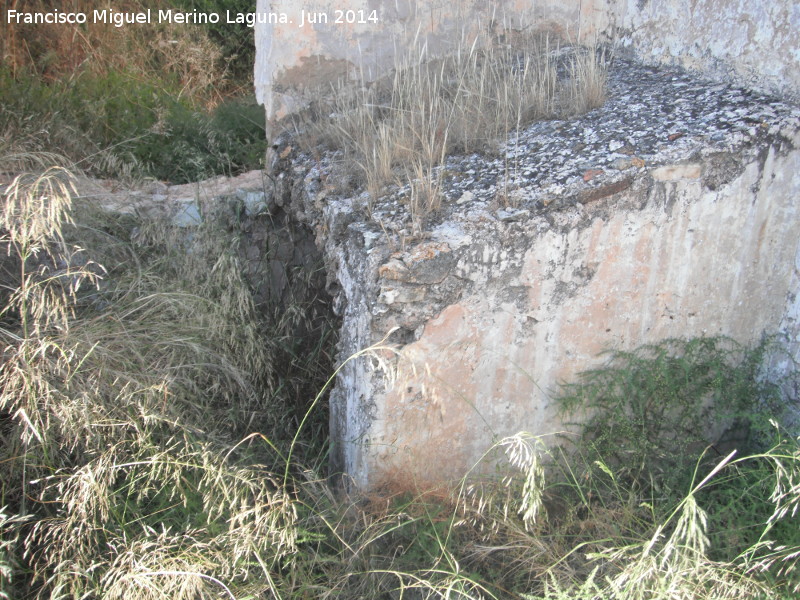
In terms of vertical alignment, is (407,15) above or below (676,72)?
above

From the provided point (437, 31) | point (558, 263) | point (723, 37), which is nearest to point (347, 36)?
point (437, 31)

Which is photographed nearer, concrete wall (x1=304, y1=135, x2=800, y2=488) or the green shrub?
concrete wall (x1=304, y1=135, x2=800, y2=488)

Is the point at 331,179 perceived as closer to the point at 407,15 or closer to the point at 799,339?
the point at 407,15

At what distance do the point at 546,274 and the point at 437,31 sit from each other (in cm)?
209

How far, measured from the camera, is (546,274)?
240 cm

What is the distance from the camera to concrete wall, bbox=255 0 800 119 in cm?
312

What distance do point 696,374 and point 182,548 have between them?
6.13 ft

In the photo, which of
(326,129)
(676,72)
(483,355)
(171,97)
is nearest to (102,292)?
(326,129)

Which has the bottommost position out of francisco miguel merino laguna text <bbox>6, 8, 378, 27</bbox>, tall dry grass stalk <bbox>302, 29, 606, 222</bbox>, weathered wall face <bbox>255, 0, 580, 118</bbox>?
tall dry grass stalk <bbox>302, 29, 606, 222</bbox>

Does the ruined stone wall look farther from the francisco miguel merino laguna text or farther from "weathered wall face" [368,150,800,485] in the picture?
the francisco miguel merino laguna text

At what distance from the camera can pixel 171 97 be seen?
575cm

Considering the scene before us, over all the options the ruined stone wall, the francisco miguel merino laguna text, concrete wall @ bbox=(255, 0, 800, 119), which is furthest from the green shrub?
the francisco miguel merino laguna text

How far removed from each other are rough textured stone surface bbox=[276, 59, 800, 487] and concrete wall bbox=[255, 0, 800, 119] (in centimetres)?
51

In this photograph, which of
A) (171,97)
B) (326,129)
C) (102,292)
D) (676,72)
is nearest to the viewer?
(102,292)
